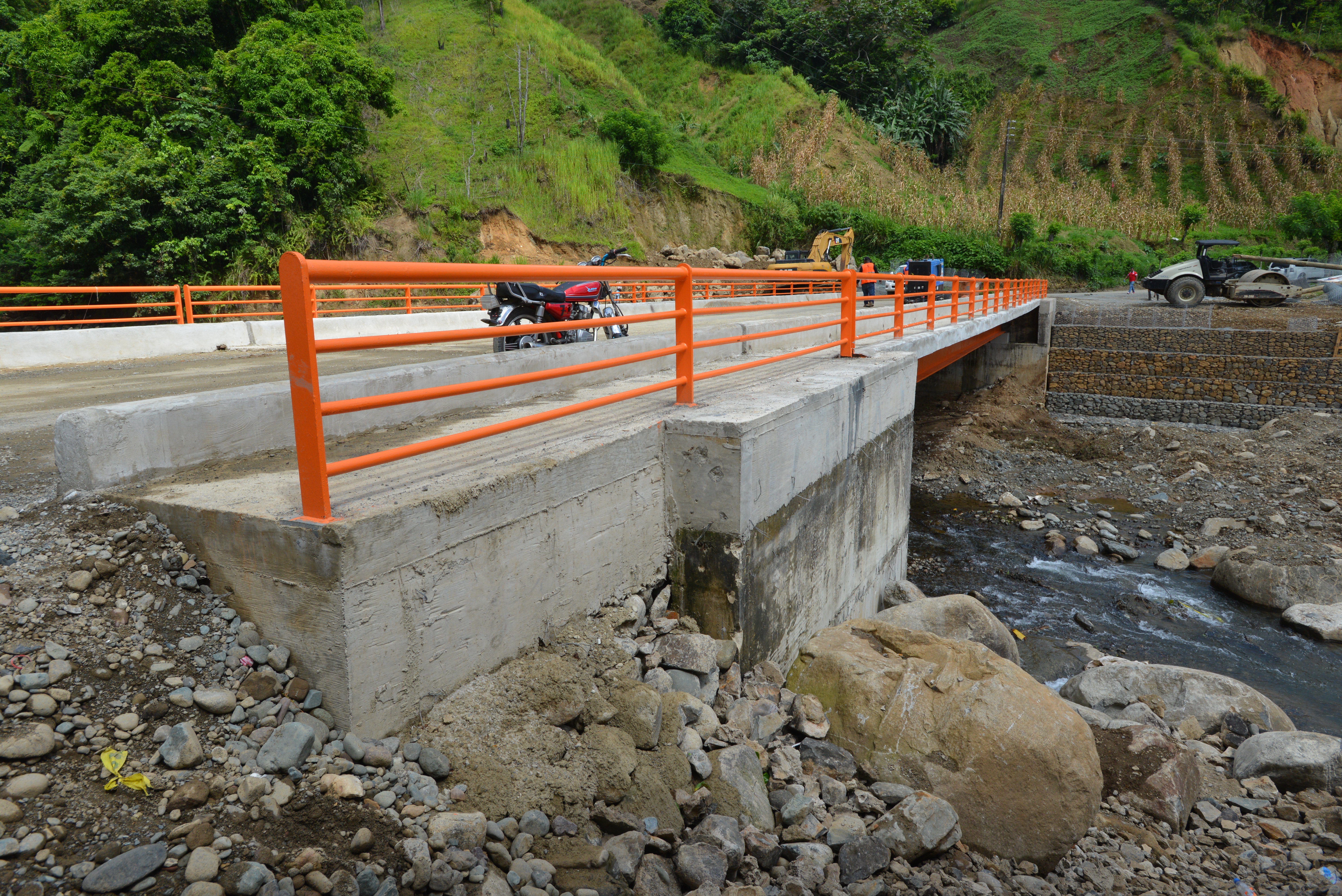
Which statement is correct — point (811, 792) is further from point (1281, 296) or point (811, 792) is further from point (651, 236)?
point (651, 236)

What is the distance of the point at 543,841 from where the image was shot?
2.64m

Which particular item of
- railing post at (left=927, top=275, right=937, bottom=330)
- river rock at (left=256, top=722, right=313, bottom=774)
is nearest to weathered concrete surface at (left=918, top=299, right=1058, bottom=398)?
railing post at (left=927, top=275, right=937, bottom=330)

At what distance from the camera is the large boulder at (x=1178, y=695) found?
5.79m

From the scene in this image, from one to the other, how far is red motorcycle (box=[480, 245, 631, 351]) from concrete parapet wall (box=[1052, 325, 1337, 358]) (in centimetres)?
1755

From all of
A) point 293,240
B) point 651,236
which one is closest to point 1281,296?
point 651,236

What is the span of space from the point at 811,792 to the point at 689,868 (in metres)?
1.01

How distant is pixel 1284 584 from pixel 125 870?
11317 millimetres

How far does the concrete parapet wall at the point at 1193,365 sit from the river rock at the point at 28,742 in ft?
76.1

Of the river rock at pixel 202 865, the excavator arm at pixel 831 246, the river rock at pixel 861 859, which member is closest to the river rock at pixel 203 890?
the river rock at pixel 202 865

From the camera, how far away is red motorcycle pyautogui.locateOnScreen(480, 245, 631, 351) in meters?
8.34

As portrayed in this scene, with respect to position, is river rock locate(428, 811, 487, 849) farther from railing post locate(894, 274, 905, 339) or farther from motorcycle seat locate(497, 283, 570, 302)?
railing post locate(894, 274, 905, 339)

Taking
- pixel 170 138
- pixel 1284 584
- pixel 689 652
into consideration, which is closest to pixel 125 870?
pixel 689 652

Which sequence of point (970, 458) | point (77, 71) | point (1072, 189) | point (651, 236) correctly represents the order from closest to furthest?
point (970, 458) → point (77, 71) → point (651, 236) → point (1072, 189)

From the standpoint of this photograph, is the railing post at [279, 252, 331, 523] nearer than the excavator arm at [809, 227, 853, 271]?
Yes
